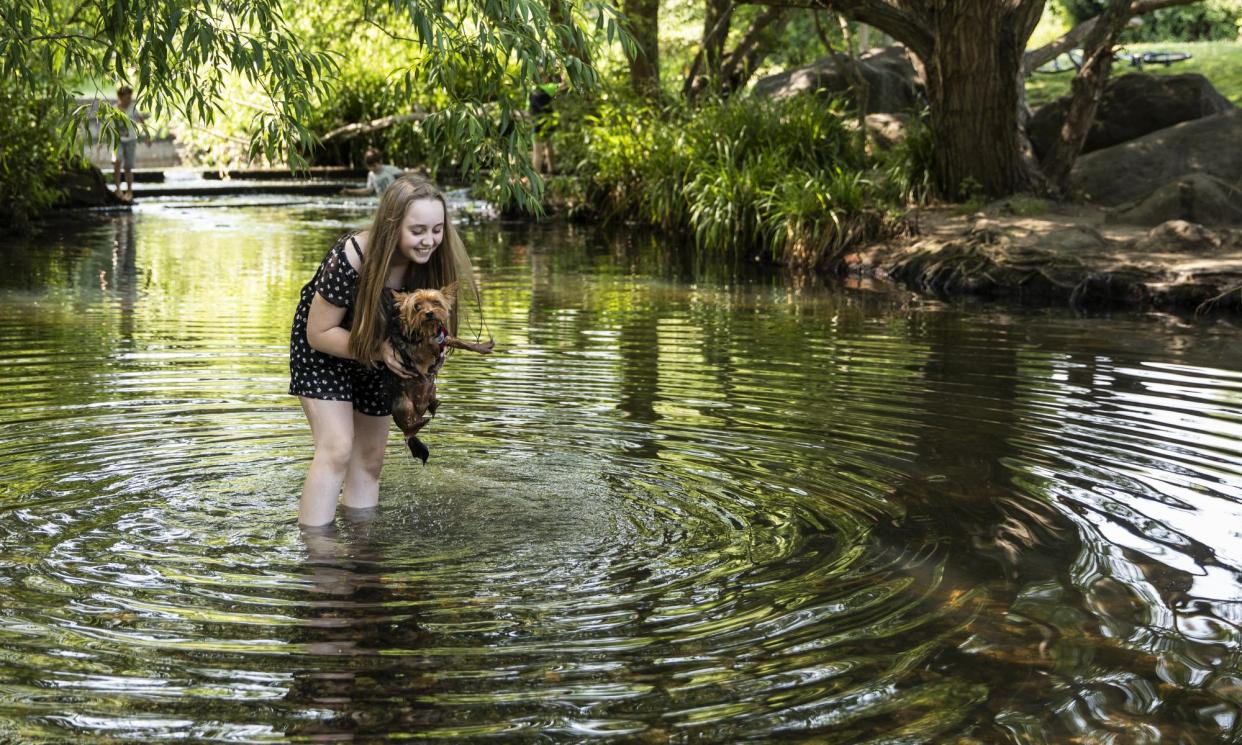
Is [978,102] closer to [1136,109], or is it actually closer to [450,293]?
[1136,109]

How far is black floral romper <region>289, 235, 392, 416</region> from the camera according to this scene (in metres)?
5.33

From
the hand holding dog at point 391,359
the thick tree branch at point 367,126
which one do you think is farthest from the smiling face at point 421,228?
the thick tree branch at point 367,126

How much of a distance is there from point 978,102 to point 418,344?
12.7 metres

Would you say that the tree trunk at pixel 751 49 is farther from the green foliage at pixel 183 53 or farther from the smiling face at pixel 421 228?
the smiling face at pixel 421 228

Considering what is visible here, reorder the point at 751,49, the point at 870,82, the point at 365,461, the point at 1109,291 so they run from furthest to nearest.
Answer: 1. the point at 751,49
2. the point at 870,82
3. the point at 1109,291
4. the point at 365,461

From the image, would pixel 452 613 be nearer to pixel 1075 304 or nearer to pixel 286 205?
pixel 1075 304

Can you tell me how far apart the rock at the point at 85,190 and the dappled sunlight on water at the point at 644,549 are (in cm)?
1236

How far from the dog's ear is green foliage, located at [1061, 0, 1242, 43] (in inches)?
1250

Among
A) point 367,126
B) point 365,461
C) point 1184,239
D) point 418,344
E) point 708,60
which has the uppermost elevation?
point 708,60

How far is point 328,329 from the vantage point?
17.6 feet

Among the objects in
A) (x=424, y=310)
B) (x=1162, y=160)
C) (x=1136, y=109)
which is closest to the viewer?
(x=424, y=310)

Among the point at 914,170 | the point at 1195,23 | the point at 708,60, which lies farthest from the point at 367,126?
the point at 1195,23

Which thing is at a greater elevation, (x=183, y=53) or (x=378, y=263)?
(x=183, y=53)

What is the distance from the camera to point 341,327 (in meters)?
5.41
